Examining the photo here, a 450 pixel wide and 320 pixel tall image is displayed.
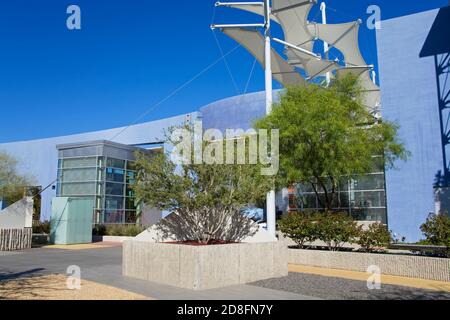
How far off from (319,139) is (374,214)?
37.5 feet

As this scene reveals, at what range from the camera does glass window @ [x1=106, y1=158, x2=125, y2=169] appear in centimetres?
3200

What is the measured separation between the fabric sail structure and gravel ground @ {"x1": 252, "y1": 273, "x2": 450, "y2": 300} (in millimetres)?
14651

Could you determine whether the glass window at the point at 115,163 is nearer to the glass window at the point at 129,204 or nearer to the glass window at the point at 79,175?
the glass window at the point at 79,175

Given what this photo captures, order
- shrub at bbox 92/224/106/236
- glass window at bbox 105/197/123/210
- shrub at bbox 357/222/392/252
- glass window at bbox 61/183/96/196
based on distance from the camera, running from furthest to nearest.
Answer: glass window at bbox 105/197/123/210 < glass window at bbox 61/183/96/196 < shrub at bbox 92/224/106/236 < shrub at bbox 357/222/392/252

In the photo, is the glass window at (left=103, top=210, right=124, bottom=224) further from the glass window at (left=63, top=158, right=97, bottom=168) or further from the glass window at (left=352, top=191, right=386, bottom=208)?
the glass window at (left=352, top=191, right=386, bottom=208)

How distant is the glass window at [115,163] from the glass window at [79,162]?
38.6 inches

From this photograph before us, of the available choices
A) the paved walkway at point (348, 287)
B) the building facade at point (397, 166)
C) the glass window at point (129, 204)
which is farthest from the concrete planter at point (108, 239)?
the paved walkway at point (348, 287)

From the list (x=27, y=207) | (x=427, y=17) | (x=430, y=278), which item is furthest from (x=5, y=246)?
(x=427, y=17)

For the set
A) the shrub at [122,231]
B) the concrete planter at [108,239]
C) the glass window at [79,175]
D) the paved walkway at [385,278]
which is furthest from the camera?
the glass window at [79,175]

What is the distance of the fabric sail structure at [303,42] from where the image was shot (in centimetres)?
2333

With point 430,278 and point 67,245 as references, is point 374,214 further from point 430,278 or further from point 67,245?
point 67,245

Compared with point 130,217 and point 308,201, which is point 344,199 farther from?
point 130,217

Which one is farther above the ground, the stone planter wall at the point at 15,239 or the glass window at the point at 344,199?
the glass window at the point at 344,199

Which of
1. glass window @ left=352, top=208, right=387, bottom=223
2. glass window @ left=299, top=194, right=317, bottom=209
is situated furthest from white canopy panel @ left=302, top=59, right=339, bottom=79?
glass window @ left=352, top=208, right=387, bottom=223
